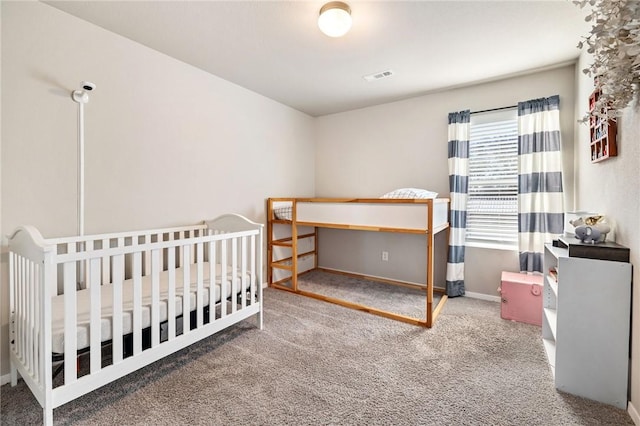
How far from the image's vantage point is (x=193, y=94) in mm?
2562

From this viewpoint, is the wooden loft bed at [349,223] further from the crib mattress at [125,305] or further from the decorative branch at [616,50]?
the decorative branch at [616,50]

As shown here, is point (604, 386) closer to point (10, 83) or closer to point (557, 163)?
point (557, 163)

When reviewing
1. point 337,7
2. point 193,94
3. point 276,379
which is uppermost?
point 337,7

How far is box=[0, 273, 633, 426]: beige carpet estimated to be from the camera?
1.38 meters

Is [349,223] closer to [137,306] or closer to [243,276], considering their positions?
[243,276]

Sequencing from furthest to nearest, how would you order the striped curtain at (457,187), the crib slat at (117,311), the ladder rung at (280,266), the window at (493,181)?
the ladder rung at (280,266) < the striped curtain at (457,187) < the window at (493,181) < the crib slat at (117,311)

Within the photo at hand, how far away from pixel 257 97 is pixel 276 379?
283 cm

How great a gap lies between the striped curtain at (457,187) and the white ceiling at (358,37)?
45 centimetres

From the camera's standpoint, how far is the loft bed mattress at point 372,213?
2.41m

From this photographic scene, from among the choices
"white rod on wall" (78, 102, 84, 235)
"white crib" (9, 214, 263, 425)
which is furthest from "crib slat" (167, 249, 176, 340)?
"white rod on wall" (78, 102, 84, 235)

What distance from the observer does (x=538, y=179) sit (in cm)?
257

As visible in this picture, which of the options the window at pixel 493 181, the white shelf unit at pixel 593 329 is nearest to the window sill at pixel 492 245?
the window at pixel 493 181

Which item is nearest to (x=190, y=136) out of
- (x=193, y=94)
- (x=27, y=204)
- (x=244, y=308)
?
(x=193, y=94)

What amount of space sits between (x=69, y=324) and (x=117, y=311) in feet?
0.66
